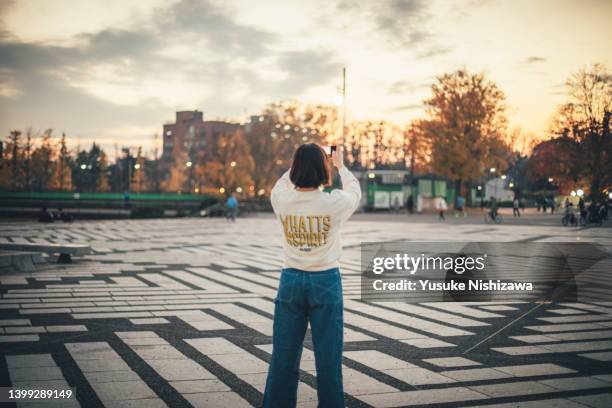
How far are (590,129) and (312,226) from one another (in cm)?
4822

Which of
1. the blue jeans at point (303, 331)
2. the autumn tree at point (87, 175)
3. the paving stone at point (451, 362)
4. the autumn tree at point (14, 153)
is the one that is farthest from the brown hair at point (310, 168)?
the autumn tree at point (87, 175)

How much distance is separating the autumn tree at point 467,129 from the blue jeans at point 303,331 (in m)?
47.2

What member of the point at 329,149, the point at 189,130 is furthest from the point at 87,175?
the point at 329,149

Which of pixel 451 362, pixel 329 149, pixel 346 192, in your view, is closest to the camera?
pixel 346 192

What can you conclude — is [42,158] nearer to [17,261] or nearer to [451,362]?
[17,261]

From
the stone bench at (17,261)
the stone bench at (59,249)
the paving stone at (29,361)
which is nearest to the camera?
the paving stone at (29,361)

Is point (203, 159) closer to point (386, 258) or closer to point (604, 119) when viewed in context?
A: point (604, 119)

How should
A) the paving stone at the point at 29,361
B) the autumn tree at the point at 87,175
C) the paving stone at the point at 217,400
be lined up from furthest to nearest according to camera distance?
the autumn tree at the point at 87,175, the paving stone at the point at 29,361, the paving stone at the point at 217,400

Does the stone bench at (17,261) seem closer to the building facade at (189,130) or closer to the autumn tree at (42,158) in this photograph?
the autumn tree at (42,158)

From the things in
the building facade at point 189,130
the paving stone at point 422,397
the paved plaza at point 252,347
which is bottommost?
the paved plaza at point 252,347

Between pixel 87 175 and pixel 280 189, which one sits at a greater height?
pixel 87 175

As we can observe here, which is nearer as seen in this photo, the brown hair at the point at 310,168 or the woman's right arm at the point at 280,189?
the brown hair at the point at 310,168

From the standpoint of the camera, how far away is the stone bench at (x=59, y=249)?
1337cm

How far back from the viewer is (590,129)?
45.9m
